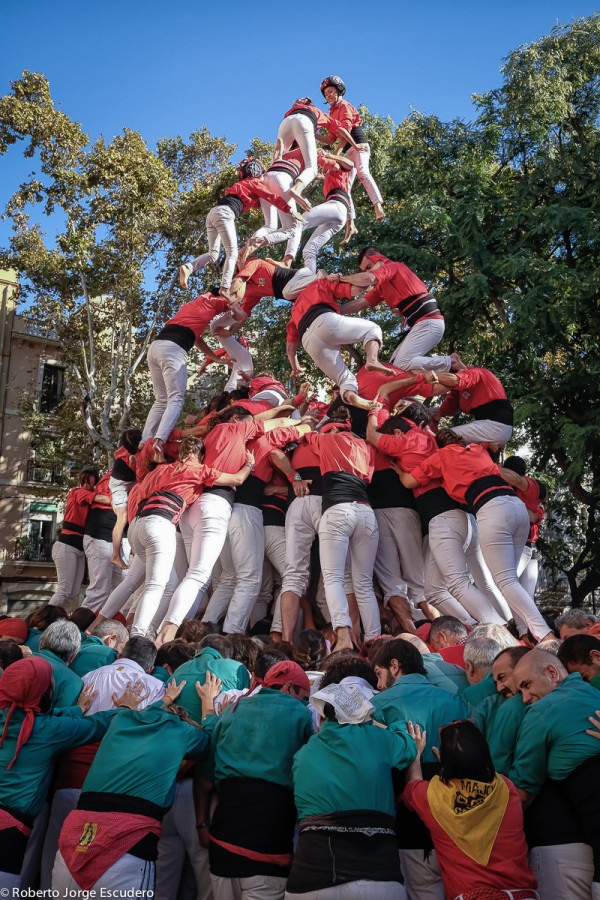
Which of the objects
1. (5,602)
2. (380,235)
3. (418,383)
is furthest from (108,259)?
(418,383)

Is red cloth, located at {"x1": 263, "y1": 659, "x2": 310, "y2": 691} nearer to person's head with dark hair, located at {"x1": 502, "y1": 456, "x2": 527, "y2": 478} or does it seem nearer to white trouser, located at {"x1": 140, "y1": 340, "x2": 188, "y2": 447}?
person's head with dark hair, located at {"x1": 502, "y1": 456, "x2": 527, "y2": 478}

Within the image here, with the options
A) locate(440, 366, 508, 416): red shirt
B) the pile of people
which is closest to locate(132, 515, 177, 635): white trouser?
the pile of people

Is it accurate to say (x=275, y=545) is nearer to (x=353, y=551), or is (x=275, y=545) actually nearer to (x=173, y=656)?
(x=353, y=551)

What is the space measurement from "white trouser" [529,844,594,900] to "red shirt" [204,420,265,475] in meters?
5.88

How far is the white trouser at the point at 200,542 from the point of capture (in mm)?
8266

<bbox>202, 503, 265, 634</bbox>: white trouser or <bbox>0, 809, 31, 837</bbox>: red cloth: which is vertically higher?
<bbox>202, 503, 265, 634</bbox>: white trouser

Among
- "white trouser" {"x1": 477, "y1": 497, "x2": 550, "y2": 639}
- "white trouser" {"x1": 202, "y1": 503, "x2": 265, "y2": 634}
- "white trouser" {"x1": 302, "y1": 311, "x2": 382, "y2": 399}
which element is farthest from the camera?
"white trouser" {"x1": 302, "y1": 311, "x2": 382, "y2": 399}

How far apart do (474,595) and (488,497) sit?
101 centimetres

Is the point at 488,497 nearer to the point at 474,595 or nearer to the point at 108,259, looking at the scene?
the point at 474,595

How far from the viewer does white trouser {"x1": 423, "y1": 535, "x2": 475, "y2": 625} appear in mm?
8289

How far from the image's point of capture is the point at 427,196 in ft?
62.3

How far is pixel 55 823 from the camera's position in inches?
187

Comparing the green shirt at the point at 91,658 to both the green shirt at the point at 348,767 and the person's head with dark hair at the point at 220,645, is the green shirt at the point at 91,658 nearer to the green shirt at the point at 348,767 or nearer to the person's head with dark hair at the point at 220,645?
the person's head with dark hair at the point at 220,645

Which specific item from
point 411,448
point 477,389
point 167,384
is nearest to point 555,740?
point 411,448
